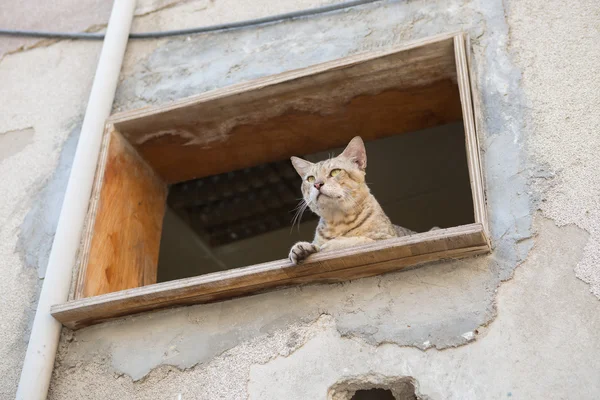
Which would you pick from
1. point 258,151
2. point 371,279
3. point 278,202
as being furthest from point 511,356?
point 278,202

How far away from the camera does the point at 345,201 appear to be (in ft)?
11.6

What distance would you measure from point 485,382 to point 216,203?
2.85 metres

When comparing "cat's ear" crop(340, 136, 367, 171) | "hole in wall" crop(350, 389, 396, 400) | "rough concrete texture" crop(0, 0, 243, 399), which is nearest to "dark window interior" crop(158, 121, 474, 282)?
"cat's ear" crop(340, 136, 367, 171)

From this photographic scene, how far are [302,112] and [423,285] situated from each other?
4.34ft

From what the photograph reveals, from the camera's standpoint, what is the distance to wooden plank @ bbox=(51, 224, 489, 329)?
2740 mm

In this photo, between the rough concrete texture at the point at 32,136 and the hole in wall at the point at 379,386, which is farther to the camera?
the rough concrete texture at the point at 32,136

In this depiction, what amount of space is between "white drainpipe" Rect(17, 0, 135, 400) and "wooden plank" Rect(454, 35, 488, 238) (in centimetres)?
187

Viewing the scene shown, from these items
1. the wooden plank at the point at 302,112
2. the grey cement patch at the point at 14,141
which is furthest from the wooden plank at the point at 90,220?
the grey cement patch at the point at 14,141

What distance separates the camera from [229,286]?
2.99m

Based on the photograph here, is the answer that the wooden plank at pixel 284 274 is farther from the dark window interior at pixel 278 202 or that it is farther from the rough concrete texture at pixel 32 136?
the dark window interior at pixel 278 202

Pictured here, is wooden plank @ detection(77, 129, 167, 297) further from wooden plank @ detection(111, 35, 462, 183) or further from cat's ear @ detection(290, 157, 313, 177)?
cat's ear @ detection(290, 157, 313, 177)

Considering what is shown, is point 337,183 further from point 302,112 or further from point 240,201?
point 240,201

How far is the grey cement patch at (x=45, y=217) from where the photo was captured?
3.52 meters

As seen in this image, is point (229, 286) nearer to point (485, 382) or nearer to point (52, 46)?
point (485, 382)
